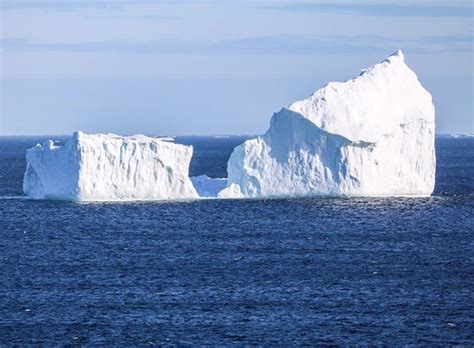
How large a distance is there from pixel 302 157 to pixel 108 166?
9.53 metres

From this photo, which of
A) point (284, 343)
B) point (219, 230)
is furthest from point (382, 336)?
point (219, 230)

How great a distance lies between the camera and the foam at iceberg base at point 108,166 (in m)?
58.2

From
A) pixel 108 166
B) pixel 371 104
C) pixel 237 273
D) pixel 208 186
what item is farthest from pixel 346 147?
pixel 237 273

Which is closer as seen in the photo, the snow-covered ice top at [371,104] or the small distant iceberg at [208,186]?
the snow-covered ice top at [371,104]

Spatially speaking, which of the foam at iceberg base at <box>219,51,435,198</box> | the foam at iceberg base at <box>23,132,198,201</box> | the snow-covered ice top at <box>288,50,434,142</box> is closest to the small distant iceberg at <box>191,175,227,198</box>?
the foam at iceberg base at <box>219,51,435,198</box>

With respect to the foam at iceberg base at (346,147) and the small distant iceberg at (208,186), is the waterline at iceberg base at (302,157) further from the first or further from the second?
the small distant iceberg at (208,186)

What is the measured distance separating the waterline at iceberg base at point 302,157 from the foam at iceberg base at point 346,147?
0.05 metres

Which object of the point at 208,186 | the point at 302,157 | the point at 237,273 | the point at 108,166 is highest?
the point at 302,157

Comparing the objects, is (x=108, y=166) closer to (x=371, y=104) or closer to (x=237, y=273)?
(x=371, y=104)

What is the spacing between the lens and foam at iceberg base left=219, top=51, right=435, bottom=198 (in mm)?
58781

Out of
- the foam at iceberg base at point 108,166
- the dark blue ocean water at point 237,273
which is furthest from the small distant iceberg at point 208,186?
the foam at iceberg base at point 108,166

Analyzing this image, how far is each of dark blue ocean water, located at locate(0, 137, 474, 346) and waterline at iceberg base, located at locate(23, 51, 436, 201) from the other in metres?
1.38

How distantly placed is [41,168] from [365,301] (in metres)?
27.8

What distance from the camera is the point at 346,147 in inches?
2312
